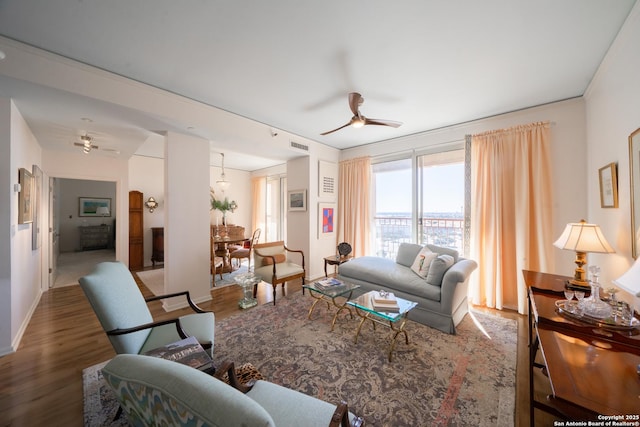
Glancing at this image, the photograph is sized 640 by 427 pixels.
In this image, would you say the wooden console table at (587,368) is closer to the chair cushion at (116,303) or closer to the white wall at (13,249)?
the chair cushion at (116,303)

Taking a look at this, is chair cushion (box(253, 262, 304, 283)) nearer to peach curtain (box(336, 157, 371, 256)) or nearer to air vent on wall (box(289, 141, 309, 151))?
peach curtain (box(336, 157, 371, 256))

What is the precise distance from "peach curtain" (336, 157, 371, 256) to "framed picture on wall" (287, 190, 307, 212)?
36.1 inches

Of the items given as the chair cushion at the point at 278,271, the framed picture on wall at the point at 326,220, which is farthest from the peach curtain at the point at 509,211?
the chair cushion at the point at 278,271

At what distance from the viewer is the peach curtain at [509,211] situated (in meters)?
2.91

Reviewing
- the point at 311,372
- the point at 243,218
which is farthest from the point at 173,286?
the point at 243,218

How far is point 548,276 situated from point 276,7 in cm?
345

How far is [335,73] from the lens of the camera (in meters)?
2.29

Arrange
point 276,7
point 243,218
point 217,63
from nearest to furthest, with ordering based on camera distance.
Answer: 1. point 276,7
2. point 217,63
3. point 243,218

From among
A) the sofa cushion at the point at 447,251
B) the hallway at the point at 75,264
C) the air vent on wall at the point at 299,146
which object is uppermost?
the air vent on wall at the point at 299,146

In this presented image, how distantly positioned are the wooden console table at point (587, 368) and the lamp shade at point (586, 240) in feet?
2.39

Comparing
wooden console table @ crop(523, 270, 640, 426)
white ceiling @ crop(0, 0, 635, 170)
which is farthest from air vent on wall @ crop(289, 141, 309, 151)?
wooden console table @ crop(523, 270, 640, 426)

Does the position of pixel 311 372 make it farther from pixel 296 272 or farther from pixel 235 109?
pixel 235 109

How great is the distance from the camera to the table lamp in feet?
6.00

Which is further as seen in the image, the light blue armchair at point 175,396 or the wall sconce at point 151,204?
the wall sconce at point 151,204
